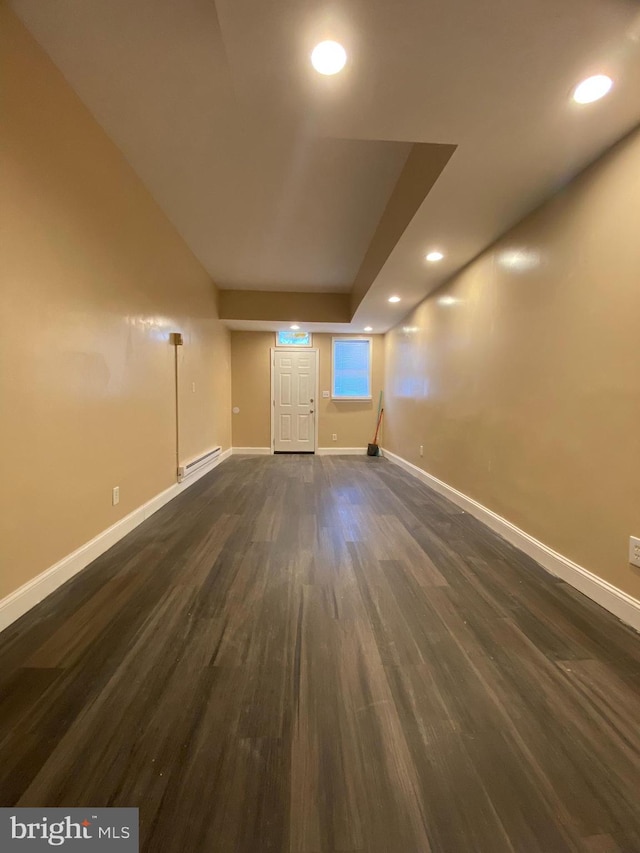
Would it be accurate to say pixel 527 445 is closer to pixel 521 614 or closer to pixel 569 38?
pixel 521 614

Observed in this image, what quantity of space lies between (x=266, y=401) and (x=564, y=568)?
5.21 meters

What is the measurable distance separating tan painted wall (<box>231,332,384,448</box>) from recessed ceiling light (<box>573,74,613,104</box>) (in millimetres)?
5008

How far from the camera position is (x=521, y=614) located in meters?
1.58

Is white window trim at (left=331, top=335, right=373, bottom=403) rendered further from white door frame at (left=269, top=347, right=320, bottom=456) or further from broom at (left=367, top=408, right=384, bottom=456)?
broom at (left=367, top=408, right=384, bottom=456)

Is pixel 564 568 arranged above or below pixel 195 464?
below

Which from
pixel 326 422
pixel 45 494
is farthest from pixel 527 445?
pixel 326 422

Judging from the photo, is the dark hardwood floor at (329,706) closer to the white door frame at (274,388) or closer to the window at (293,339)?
the white door frame at (274,388)

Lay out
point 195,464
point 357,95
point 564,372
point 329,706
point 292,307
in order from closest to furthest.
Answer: point 329,706 → point 357,95 → point 564,372 → point 195,464 → point 292,307

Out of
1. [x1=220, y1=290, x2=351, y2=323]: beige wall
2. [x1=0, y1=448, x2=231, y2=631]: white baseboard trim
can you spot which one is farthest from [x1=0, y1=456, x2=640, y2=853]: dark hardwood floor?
[x1=220, y1=290, x2=351, y2=323]: beige wall

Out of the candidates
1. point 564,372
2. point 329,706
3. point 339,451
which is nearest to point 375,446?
point 339,451

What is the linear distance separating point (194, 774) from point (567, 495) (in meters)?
2.07

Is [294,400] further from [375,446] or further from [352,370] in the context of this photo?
[375,446]

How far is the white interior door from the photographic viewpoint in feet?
20.7

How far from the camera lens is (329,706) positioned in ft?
3.54
